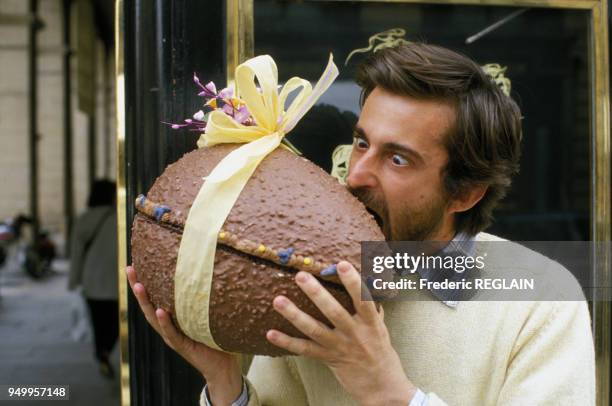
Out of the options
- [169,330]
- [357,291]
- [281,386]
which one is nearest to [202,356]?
[169,330]

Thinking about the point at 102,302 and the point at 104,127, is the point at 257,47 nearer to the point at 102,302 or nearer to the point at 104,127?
the point at 102,302

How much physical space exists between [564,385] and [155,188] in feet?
2.68

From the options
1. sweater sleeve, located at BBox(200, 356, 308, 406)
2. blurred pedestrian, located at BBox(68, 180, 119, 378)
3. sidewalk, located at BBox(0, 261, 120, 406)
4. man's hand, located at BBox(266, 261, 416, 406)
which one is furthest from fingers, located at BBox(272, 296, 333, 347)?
blurred pedestrian, located at BBox(68, 180, 119, 378)

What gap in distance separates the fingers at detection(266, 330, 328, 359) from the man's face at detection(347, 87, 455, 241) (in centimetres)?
29

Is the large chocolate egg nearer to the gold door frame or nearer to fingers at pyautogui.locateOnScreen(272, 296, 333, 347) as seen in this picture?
fingers at pyautogui.locateOnScreen(272, 296, 333, 347)

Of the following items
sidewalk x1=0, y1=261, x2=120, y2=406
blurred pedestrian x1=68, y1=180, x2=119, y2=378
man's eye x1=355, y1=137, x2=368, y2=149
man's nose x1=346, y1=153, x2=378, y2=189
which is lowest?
sidewalk x1=0, y1=261, x2=120, y2=406

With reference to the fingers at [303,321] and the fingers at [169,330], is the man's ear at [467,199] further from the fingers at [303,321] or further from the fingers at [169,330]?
the fingers at [169,330]

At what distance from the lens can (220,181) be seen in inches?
40.9

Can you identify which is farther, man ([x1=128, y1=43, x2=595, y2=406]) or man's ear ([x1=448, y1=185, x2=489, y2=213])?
man's ear ([x1=448, y1=185, x2=489, y2=213])

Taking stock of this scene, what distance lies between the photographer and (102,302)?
5.26 metres

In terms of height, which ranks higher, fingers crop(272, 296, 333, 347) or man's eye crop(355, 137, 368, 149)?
man's eye crop(355, 137, 368, 149)

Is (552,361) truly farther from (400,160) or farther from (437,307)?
(400,160)

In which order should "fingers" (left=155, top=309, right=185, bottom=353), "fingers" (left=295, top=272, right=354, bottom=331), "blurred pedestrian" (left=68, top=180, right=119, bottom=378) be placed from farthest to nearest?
1. "blurred pedestrian" (left=68, top=180, right=119, bottom=378)
2. "fingers" (left=155, top=309, right=185, bottom=353)
3. "fingers" (left=295, top=272, right=354, bottom=331)

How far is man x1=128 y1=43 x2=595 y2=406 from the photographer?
1210 mm
